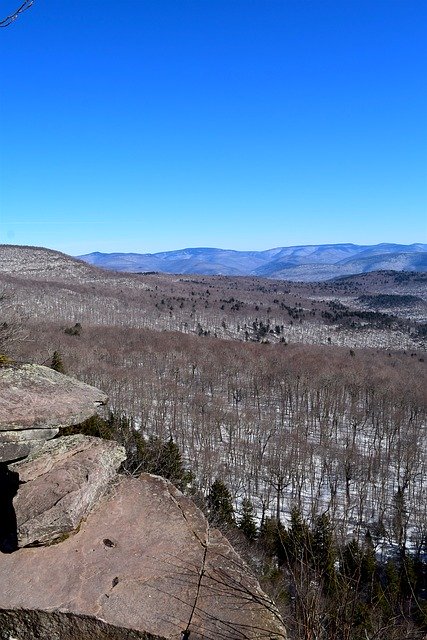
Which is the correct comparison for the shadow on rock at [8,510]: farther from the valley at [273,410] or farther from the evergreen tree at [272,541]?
the evergreen tree at [272,541]

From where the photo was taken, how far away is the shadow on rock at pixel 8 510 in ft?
27.5

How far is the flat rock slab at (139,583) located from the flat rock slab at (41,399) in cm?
194

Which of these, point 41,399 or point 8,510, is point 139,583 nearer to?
point 8,510

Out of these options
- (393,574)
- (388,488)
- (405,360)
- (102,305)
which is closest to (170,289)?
(102,305)

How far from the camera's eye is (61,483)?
902cm

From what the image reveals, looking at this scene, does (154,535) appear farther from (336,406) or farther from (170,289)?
(170,289)

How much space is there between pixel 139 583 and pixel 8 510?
3031mm

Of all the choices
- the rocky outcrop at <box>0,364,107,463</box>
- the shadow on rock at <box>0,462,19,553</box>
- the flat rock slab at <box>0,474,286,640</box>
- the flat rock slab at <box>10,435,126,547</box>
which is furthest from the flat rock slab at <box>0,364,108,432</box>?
the flat rock slab at <box>0,474,286,640</box>

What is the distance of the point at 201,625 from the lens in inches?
271

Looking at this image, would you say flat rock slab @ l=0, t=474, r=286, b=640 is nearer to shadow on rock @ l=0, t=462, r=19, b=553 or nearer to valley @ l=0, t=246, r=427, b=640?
shadow on rock @ l=0, t=462, r=19, b=553

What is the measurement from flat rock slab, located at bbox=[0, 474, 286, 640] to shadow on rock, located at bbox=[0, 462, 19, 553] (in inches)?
10.0

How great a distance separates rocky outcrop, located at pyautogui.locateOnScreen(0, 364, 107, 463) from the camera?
28.6ft

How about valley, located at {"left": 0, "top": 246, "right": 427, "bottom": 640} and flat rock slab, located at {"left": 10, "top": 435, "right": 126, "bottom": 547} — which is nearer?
flat rock slab, located at {"left": 10, "top": 435, "right": 126, "bottom": 547}

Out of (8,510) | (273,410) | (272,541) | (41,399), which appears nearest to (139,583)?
(8,510)
